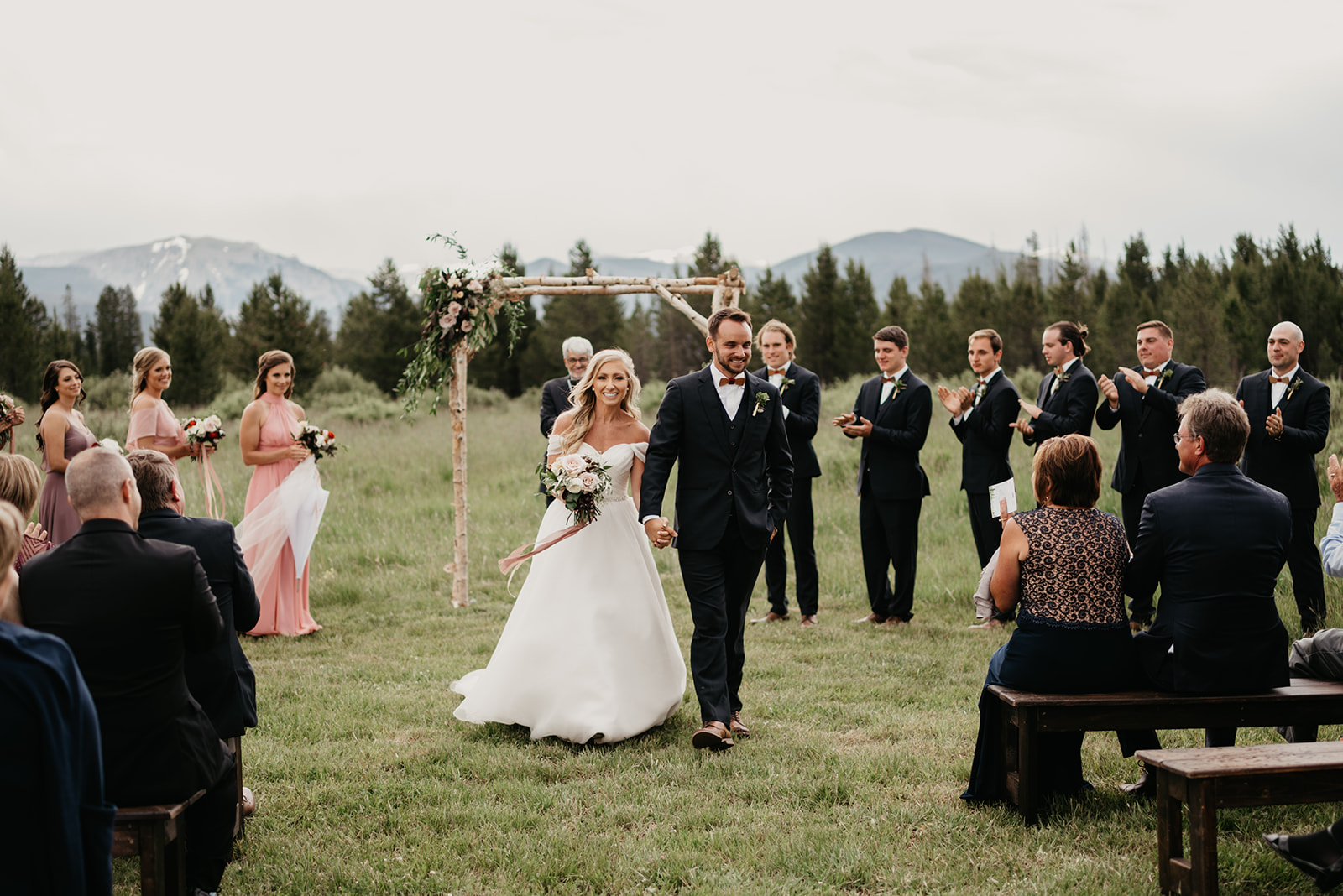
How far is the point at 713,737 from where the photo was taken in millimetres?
5391

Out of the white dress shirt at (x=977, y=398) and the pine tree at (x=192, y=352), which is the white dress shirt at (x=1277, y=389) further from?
the pine tree at (x=192, y=352)

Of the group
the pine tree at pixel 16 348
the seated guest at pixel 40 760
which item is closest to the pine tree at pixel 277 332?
the pine tree at pixel 16 348

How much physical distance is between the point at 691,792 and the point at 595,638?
119 centimetres

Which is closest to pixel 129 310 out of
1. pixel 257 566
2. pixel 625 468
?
pixel 257 566

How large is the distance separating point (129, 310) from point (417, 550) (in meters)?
47.7

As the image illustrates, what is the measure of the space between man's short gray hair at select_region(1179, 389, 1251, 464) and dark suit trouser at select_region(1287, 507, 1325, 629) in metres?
4.27

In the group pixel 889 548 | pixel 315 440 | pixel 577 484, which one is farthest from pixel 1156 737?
pixel 315 440

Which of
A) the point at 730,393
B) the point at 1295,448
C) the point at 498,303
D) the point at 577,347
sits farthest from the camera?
the point at 498,303

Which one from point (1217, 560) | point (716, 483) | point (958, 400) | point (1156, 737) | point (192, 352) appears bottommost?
point (1156, 737)

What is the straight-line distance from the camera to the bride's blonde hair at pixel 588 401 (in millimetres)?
6113

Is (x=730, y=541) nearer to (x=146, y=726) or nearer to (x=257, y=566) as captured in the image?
(x=146, y=726)

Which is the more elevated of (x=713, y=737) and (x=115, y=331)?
(x=115, y=331)

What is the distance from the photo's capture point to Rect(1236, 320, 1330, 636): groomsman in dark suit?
757 centimetres

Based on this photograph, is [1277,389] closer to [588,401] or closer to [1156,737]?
[1156,737]
